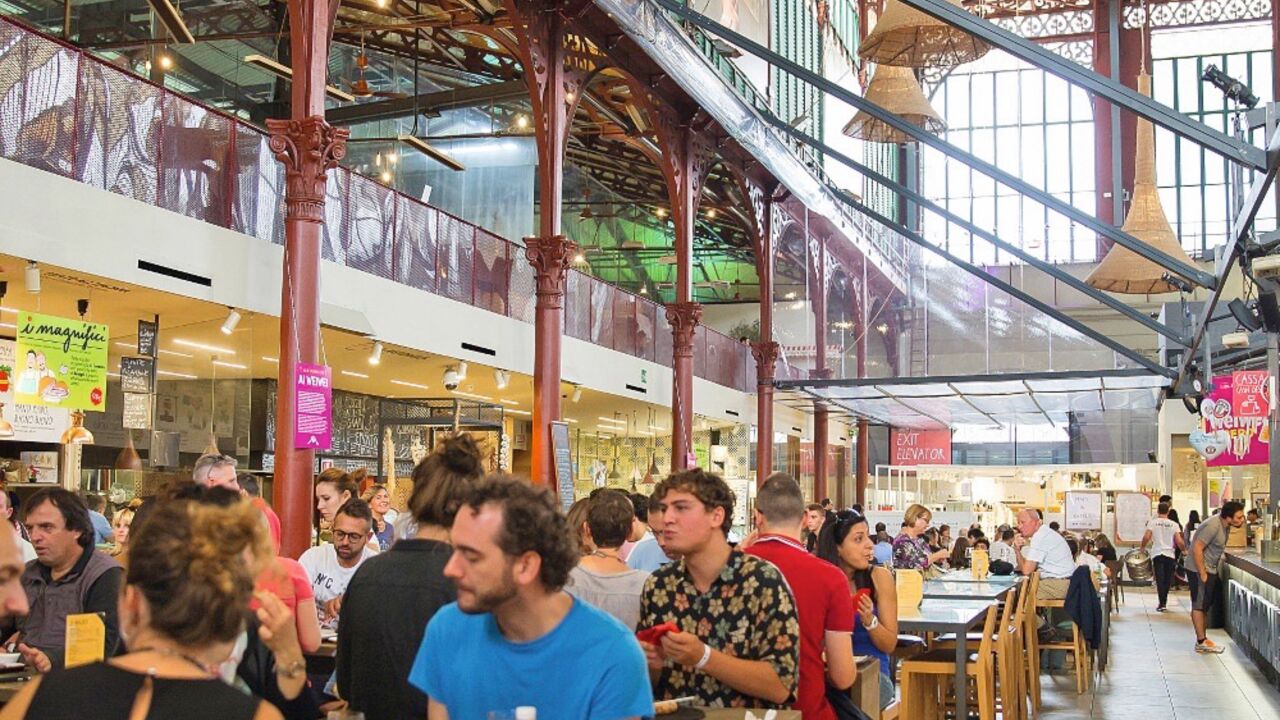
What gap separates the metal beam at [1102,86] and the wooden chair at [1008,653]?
302 centimetres

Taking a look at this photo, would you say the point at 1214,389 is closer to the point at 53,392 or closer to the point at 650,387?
the point at 650,387

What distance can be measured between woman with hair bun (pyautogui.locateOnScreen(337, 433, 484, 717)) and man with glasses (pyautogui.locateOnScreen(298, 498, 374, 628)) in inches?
105

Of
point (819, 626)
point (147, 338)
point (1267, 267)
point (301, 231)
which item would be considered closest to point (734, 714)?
point (819, 626)

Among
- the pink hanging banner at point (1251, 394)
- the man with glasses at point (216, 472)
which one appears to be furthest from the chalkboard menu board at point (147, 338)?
the pink hanging banner at point (1251, 394)

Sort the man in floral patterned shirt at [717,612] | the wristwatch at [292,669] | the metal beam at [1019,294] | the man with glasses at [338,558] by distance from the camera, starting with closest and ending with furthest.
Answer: the wristwatch at [292,669]
the man in floral patterned shirt at [717,612]
the man with glasses at [338,558]
the metal beam at [1019,294]

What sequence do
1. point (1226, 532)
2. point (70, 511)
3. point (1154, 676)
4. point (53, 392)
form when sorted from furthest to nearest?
point (1226, 532), point (1154, 676), point (53, 392), point (70, 511)

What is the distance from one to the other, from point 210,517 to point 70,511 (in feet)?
9.85

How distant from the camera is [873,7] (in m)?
36.0

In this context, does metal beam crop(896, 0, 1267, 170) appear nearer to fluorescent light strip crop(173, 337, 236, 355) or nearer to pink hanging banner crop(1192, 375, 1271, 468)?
pink hanging banner crop(1192, 375, 1271, 468)

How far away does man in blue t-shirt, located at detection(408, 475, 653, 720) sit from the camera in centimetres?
286

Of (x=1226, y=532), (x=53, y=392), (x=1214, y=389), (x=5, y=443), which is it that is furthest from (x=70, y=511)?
(x=1214, y=389)

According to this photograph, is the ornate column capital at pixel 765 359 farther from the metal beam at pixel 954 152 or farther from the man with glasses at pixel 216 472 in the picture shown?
the man with glasses at pixel 216 472

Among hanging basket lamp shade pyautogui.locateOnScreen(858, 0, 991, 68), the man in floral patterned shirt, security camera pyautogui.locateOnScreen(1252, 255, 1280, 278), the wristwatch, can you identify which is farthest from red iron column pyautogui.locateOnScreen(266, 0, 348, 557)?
the wristwatch

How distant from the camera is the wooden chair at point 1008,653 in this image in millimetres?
8641
